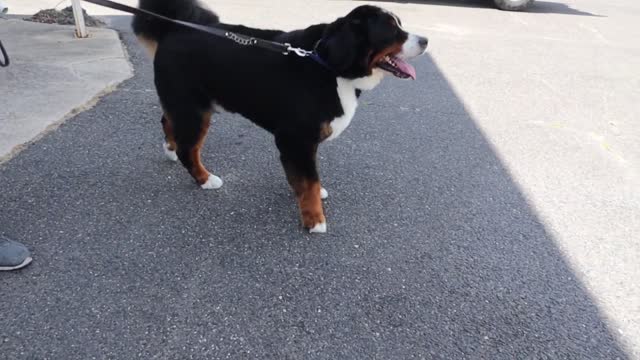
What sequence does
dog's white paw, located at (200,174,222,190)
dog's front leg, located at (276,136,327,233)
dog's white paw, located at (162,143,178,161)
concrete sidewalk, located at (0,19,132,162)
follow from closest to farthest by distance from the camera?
dog's front leg, located at (276,136,327,233)
dog's white paw, located at (200,174,222,190)
dog's white paw, located at (162,143,178,161)
concrete sidewalk, located at (0,19,132,162)

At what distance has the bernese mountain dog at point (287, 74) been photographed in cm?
200

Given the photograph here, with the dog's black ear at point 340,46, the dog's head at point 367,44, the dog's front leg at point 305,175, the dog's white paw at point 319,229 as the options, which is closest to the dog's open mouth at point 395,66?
the dog's head at point 367,44

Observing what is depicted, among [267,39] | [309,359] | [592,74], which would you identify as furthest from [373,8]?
[592,74]

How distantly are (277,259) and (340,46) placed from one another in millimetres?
1056

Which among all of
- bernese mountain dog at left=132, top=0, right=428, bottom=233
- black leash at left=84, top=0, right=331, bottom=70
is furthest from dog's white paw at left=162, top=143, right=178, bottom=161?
black leash at left=84, top=0, right=331, bottom=70

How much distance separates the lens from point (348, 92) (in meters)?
2.15

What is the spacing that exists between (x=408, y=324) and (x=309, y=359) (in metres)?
0.46

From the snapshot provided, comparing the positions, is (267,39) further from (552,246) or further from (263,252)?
(552,246)

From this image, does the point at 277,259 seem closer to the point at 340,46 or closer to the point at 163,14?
the point at 340,46

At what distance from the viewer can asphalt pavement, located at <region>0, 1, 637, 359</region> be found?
1.80 m

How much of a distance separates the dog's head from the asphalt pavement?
90cm

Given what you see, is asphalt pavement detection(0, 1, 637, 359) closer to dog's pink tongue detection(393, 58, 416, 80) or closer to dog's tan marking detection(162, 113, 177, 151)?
dog's tan marking detection(162, 113, 177, 151)

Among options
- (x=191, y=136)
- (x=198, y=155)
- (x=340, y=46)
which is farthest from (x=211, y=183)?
(x=340, y=46)

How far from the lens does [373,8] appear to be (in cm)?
200
